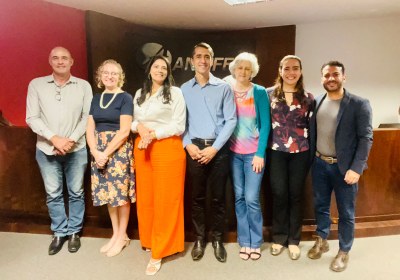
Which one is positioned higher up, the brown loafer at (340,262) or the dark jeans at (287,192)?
the dark jeans at (287,192)

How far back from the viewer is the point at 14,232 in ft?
9.94

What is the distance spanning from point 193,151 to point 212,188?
341 millimetres

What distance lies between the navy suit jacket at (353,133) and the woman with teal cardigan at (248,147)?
0.49 meters

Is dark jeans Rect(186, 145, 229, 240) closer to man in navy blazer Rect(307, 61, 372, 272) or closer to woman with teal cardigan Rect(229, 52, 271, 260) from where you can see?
woman with teal cardigan Rect(229, 52, 271, 260)

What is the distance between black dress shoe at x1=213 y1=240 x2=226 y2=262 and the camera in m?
2.47

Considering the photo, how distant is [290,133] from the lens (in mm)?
2324

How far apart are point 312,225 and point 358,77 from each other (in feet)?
12.4

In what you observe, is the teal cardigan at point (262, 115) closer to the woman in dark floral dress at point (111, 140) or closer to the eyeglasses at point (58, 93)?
the woman in dark floral dress at point (111, 140)

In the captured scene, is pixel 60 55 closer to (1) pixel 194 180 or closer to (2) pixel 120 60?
(1) pixel 194 180

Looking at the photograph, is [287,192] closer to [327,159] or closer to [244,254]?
[327,159]

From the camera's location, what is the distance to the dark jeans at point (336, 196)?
89.7 inches

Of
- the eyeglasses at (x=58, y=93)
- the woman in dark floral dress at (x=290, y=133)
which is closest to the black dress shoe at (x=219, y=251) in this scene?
the woman in dark floral dress at (x=290, y=133)

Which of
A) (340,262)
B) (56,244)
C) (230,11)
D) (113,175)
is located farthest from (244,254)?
(230,11)

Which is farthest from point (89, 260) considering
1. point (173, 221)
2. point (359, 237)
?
point (359, 237)
